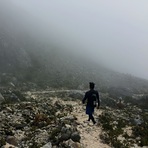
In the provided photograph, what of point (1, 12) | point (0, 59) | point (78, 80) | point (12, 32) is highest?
point (1, 12)

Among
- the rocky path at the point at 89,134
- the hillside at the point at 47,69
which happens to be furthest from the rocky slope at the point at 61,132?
the hillside at the point at 47,69

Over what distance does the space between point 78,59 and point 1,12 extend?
99.6ft

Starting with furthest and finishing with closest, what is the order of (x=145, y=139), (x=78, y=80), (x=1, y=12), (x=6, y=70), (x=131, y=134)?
(x=1, y=12), (x=78, y=80), (x=6, y=70), (x=131, y=134), (x=145, y=139)

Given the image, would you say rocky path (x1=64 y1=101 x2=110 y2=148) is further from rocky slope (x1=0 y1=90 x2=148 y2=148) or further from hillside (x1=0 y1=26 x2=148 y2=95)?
hillside (x1=0 y1=26 x2=148 y2=95)

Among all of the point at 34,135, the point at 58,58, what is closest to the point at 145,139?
the point at 34,135

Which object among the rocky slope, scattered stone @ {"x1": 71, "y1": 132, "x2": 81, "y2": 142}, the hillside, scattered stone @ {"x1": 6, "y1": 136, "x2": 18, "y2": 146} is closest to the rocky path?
the rocky slope

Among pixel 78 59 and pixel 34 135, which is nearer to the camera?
pixel 34 135

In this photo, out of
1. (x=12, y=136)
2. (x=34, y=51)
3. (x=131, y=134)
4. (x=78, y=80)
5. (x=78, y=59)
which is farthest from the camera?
(x=78, y=59)

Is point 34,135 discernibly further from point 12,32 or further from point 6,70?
point 12,32

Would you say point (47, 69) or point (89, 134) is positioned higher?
point (47, 69)

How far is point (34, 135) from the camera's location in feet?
56.7

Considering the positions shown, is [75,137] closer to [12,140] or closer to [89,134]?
[89,134]

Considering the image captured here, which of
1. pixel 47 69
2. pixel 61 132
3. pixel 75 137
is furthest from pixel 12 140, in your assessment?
pixel 47 69

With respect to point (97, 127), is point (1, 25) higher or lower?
higher
